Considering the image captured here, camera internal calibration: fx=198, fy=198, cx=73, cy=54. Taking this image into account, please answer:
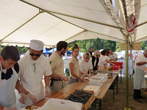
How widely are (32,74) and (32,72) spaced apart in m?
0.02

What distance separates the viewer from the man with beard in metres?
2.38

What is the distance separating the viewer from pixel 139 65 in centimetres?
448

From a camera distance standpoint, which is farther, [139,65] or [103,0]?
[139,65]

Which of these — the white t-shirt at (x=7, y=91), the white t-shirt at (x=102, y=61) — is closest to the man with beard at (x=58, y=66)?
the white t-shirt at (x=7, y=91)

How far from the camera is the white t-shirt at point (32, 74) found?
1.79 metres

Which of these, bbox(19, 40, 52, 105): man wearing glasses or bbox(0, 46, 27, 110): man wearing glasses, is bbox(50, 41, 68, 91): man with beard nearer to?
bbox(19, 40, 52, 105): man wearing glasses

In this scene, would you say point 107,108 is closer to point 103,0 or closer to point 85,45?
point 103,0

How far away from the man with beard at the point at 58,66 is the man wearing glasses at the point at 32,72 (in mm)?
496

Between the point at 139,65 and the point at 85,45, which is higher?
the point at 85,45

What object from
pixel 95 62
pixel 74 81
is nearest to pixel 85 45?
pixel 95 62

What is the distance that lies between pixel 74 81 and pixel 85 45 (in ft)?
55.6

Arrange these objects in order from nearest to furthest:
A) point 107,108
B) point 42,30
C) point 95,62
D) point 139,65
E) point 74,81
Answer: point 74,81
point 107,108
point 139,65
point 42,30
point 95,62

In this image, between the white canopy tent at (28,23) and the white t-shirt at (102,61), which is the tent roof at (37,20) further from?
the white t-shirt at (102,61)

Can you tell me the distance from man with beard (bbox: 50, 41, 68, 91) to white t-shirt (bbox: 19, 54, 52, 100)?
0.49m
